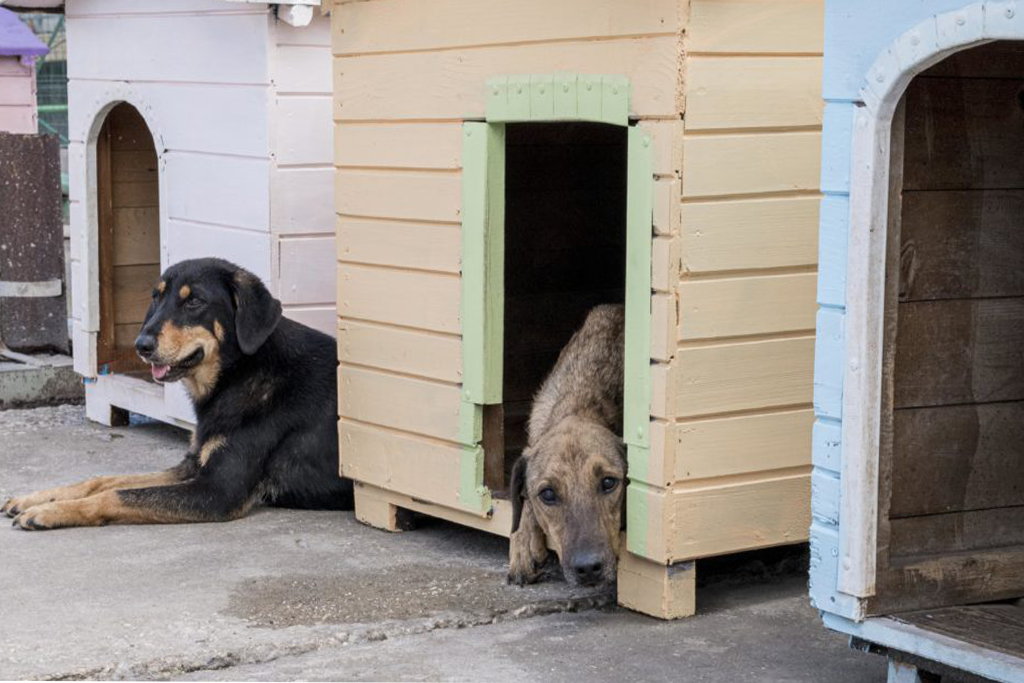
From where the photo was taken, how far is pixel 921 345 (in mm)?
4117

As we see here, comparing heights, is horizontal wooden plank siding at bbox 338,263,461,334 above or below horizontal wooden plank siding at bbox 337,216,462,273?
below

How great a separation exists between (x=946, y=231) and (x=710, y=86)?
0.90 metres

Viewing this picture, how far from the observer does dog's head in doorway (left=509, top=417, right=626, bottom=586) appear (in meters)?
4.79

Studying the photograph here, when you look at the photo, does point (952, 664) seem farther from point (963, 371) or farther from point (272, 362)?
point (272, 362)

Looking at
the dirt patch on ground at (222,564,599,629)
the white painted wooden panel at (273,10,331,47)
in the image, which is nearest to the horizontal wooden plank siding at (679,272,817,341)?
the dirt patch on ground at (222,564,599,629)

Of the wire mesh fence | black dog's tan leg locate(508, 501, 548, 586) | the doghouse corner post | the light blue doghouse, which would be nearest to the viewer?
the light blue doghouse

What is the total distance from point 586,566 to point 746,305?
936 millimetres

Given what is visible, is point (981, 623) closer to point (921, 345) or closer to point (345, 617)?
point (921, 345)

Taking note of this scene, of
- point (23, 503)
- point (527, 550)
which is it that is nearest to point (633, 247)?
point (527, 550)

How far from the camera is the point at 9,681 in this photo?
4.30 metres

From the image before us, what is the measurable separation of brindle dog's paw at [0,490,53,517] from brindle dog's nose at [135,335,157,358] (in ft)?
2.25

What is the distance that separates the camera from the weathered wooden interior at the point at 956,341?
4059 millimetres

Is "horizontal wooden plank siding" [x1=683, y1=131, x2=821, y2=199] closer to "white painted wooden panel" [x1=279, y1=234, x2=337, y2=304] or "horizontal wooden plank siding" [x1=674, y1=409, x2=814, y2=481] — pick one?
"horizontal wooden plank siding" [x1=674, y1=409, x2=814, y2=481]

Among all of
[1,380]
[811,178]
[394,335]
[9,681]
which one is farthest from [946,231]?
[1,380]
